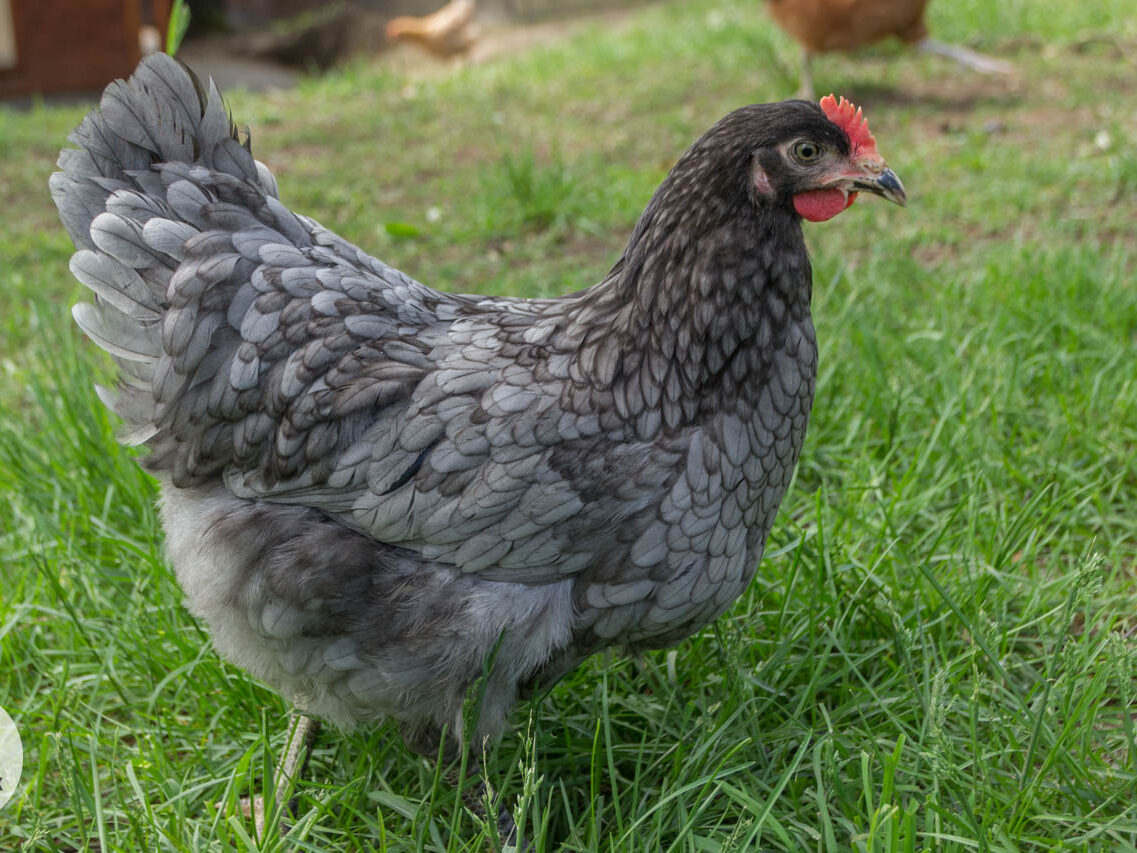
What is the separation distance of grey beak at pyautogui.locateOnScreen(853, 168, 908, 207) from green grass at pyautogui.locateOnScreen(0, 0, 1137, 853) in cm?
76

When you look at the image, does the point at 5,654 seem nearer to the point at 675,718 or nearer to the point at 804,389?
the point at 675,718

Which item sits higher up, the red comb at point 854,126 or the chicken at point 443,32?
the red comb at point 854,126

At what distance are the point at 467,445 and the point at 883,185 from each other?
3.01 feet

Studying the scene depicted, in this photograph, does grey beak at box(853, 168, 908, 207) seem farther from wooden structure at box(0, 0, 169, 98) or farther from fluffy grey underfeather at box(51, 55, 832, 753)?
wooden structure at box(0, 0, 169, 98)

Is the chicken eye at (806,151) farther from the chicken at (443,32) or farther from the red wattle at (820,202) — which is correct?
the chicken at (443,32)

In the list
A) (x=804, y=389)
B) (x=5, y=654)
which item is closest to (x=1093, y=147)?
(x=804, y=389)

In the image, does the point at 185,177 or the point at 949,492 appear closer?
the point at 185,177

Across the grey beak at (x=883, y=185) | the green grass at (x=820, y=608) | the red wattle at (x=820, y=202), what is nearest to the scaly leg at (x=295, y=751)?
the green grass at (x=820, y=608)

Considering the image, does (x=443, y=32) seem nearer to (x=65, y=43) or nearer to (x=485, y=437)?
(x=65, y=43)

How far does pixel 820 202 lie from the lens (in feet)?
6.67

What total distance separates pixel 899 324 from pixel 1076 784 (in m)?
1.87

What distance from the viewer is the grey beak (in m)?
2.03

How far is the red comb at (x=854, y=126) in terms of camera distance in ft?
6.66

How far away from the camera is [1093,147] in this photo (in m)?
5.19
